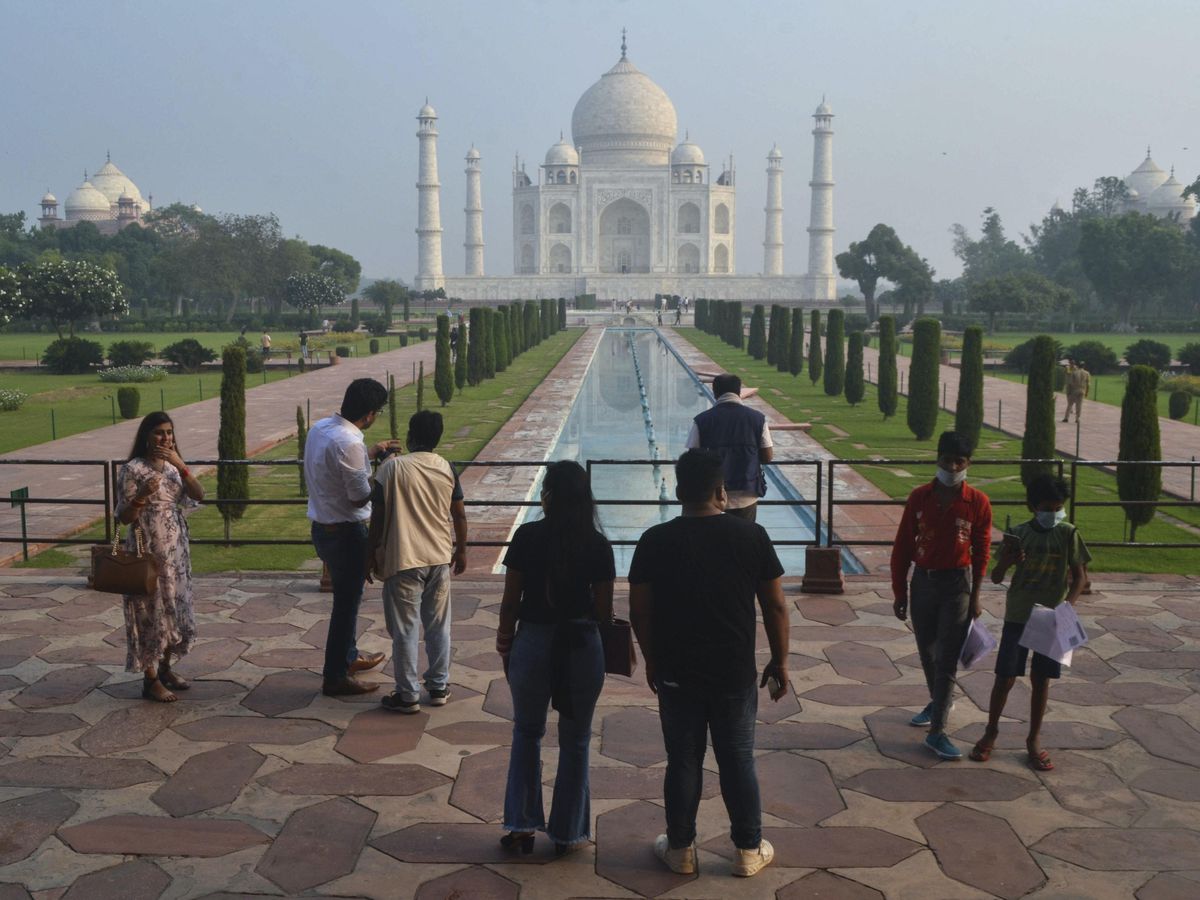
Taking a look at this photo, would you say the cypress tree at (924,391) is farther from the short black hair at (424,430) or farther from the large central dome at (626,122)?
the large central dome at (626,122)

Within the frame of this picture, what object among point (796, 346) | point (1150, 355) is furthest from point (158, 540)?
point (1150, 355)

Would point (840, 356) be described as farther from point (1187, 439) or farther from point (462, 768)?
point (462, 768)

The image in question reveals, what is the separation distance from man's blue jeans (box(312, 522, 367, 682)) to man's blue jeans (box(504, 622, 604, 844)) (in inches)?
45.6

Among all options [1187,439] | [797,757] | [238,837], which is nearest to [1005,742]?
[797,757]

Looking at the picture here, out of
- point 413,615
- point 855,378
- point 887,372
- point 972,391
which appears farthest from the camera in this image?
point 855,378

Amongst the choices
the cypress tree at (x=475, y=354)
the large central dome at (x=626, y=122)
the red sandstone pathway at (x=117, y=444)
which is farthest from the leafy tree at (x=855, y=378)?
the large central dome at (x=626, y=122)

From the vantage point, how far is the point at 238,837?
2945 millimetres

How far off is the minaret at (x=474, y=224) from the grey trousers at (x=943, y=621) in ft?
173

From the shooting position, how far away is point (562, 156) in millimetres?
56500

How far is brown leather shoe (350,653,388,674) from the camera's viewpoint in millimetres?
4057

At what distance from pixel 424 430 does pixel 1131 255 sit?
120 ft

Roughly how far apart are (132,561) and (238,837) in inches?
44.2

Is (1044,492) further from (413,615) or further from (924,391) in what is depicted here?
(924,391)

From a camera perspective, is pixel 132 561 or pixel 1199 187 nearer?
pixel 132 561
